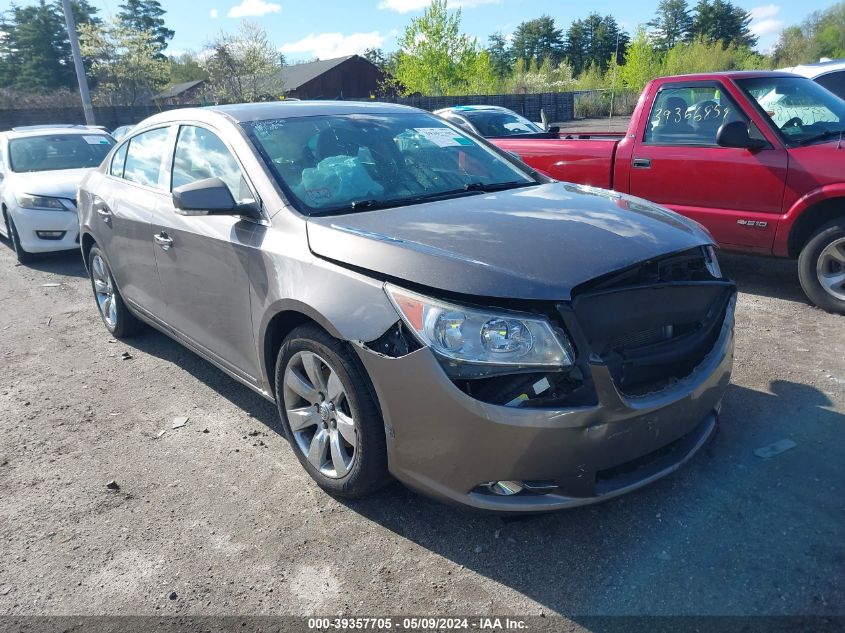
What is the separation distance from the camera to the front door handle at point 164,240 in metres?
3.91

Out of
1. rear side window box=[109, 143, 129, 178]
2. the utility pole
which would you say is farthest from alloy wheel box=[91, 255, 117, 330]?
the utility pole

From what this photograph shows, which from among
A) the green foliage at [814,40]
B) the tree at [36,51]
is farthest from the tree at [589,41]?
the tree at [36,51]

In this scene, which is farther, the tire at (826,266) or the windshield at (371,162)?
the tire at (826,266)

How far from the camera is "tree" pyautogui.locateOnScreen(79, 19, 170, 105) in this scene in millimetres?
38062

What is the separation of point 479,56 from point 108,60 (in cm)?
2229

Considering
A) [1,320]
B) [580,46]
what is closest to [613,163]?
[1,320]

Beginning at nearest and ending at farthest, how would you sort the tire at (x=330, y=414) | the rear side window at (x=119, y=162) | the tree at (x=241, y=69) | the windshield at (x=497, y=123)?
the tire at (x=330, y=414) → the rear side window at (x=119, y=162) → the windshield at (x=497, y=123) → the tree at (x=241, y=69)

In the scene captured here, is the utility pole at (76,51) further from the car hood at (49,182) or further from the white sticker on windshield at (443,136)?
the white sticker on windshield at (443,136)

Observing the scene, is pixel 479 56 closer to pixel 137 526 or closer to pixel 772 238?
pixel 772 238

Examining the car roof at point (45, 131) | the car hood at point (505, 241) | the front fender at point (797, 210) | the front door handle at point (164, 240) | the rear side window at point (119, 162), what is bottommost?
the front fender at point (797, 210)

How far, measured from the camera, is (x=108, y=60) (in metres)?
38.9

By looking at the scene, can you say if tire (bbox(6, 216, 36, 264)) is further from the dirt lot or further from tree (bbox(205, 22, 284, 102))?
tree (bbox(205, 22, 284, 102))

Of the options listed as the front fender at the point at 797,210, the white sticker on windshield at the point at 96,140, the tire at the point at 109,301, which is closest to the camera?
the front fender at the point at 797,210

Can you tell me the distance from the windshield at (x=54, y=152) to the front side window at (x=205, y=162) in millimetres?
6200
